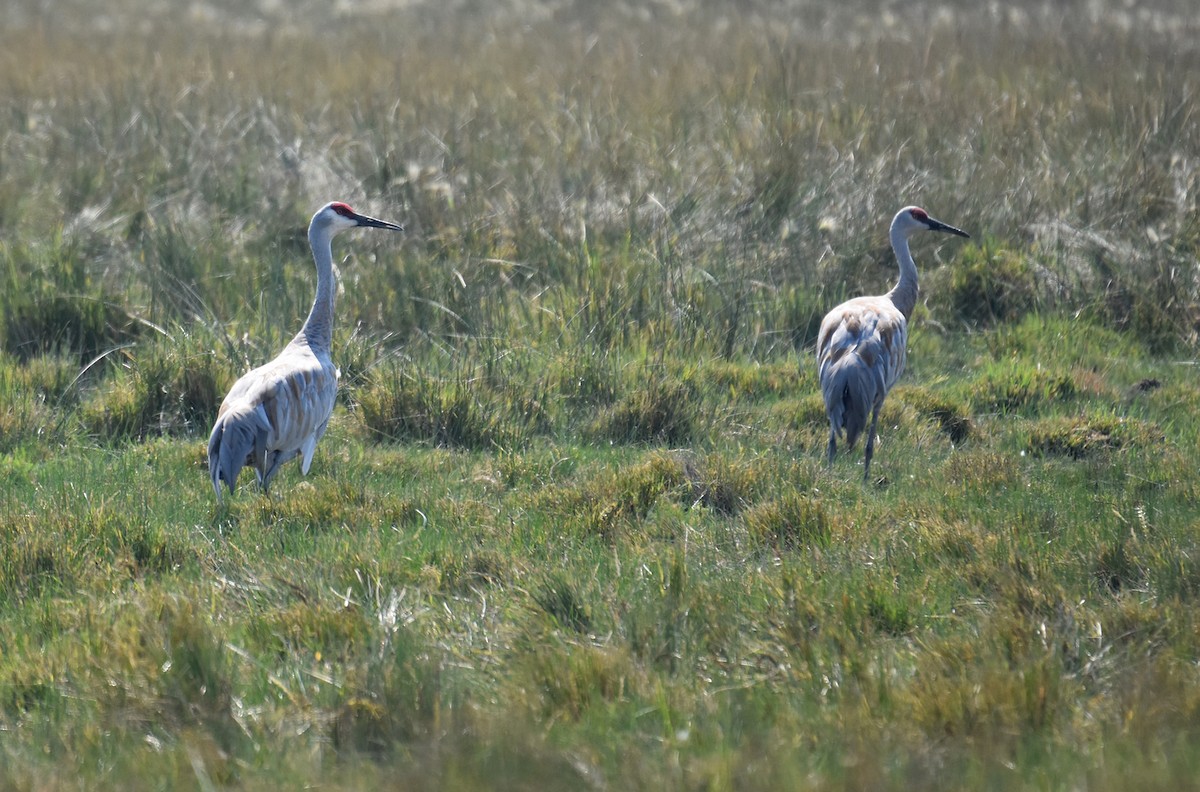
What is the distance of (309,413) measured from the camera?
664 cm

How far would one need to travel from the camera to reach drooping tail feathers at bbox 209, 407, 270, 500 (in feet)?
20.2

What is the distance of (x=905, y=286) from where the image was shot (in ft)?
27.4

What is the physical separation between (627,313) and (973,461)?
302 cm

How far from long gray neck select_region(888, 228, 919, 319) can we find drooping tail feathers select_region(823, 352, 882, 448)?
1315mm

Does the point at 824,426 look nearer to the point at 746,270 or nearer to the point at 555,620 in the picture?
the point at 746,270

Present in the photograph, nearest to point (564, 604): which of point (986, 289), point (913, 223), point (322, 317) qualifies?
point (322, 317)

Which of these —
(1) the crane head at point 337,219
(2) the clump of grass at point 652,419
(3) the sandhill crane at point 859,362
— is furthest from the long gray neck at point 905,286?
(1) the crane head at point 337,219

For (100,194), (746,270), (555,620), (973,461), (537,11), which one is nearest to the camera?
(555,620)

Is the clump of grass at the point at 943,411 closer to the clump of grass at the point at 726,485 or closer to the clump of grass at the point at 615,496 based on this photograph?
the clump of grass at the point at 726,485

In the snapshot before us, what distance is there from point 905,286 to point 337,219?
11.8 feet

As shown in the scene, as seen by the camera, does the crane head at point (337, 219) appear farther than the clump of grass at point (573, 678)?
Yes

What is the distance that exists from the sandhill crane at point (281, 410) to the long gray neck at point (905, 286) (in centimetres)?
353

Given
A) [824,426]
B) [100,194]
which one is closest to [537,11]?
[100,194]

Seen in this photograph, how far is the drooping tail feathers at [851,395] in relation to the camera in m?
6.97
